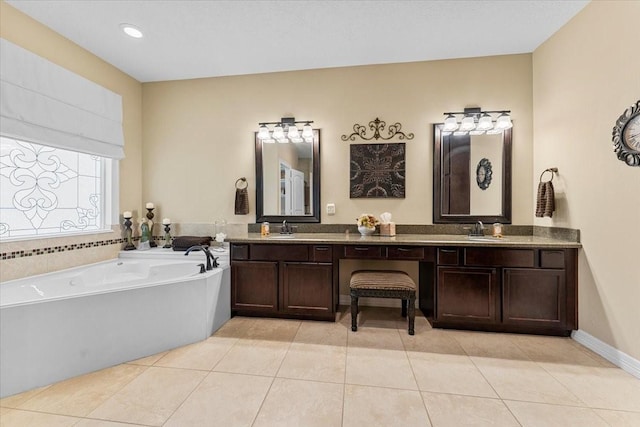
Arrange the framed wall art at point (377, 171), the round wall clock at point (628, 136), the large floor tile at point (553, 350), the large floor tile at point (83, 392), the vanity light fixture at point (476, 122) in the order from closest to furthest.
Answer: the large floor tile at point (83, 392), the round wall clock at point (628, 136), the large floor tile at point (553, 350), the vanity light fixture at point (476, 122), the framed wall art at point (377, 171)

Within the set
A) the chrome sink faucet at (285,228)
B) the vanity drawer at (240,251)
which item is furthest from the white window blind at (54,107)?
the chrome sink faucet at (285,228)

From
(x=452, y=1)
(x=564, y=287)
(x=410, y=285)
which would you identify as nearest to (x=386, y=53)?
(x=452, y=1)

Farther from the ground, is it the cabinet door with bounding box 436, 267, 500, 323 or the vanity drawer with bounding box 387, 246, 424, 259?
the vanity drawer with bounding box 387, 246, 424, 259

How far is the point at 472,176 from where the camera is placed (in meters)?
3.03

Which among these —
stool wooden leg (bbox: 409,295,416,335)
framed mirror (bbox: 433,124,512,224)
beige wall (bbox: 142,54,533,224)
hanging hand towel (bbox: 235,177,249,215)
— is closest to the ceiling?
beige wall (bbox: 142,54,533,224)

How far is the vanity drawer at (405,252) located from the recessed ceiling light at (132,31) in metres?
3.04

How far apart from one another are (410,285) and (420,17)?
2.32 metres

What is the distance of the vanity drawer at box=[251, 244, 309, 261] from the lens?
2758 millimetres

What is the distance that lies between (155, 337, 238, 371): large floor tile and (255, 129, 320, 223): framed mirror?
143cm

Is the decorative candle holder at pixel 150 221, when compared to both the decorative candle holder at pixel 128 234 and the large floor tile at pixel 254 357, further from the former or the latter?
the large floor tile at pixel 254 357

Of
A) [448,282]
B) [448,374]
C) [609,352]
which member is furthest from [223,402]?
[609,352]

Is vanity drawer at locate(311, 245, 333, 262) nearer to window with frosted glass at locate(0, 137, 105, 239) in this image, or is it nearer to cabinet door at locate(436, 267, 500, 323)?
cabinet door at locate(436, 267, 500, 323)

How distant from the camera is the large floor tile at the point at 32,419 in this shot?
147 cm

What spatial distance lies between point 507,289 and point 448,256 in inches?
22.1
